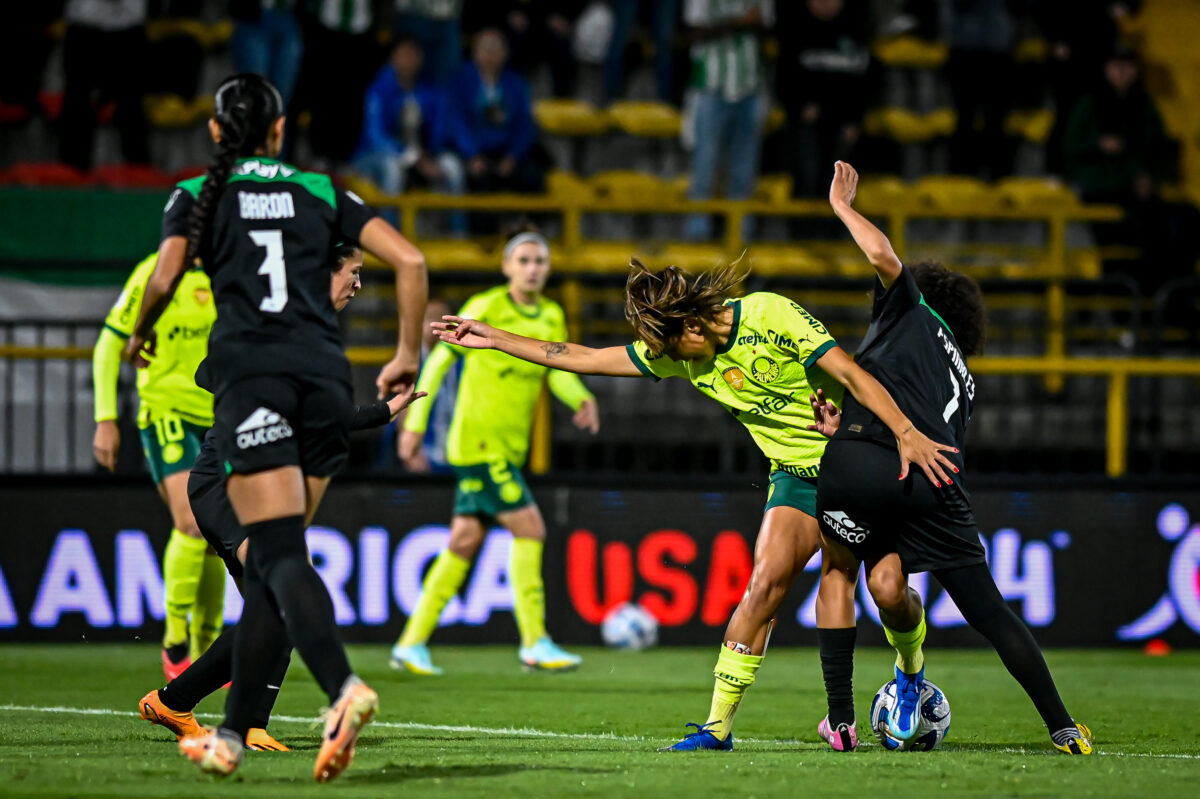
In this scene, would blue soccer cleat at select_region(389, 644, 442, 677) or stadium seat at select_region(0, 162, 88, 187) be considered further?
stadium seat at select_region(0, 162, 88, 187)

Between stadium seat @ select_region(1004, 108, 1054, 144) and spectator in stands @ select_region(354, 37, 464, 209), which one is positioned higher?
stadium seat @ select_region(1004, 108, 1054, 144)

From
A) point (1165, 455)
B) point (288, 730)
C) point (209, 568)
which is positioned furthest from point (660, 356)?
point (1165, 455)

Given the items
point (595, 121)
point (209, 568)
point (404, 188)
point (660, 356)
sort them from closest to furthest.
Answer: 1. point (660, 356)
2. point (209, 568)
3. point (404, 188)
4. point (595, 121)

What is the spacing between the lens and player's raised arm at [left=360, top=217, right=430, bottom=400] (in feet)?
16.5

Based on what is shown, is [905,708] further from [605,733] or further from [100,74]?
[100,74]

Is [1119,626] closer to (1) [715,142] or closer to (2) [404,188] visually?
(1) [715,142]

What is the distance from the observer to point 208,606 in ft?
26.6

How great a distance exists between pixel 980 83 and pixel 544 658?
26.4 feet

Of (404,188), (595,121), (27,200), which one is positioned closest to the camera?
(27,200)

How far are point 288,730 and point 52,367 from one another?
208 inches

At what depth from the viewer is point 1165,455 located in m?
12.6

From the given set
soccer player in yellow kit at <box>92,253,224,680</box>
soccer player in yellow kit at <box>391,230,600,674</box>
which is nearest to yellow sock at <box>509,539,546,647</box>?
soccer player in yellow kit at <box>391,230,600,674</box>

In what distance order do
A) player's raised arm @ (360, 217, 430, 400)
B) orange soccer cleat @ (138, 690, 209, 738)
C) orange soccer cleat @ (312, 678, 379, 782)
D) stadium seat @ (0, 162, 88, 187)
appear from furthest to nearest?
stadium seat @ (0, 162, 88, 187) < orange soccer cleat @ (138, 690, 209, 738) < player's raised arm @ (360, 217, 430, 400) < orange soccer cleat @ (312, 678, 379, 782)

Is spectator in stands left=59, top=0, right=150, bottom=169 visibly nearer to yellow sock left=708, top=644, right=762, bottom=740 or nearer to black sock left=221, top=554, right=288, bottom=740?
yellow sock left=708, top=644, right=762, bottom=740
